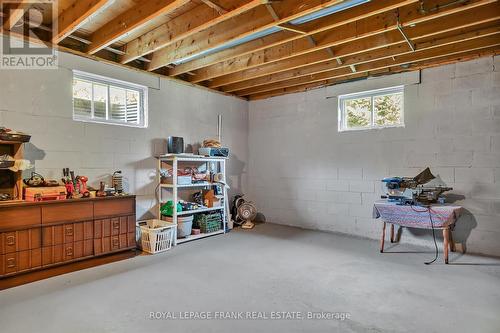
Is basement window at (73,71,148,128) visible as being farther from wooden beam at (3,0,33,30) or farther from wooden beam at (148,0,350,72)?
wooden beam at (3,0,33,30)

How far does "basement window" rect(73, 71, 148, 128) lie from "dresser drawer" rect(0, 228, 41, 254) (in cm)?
162

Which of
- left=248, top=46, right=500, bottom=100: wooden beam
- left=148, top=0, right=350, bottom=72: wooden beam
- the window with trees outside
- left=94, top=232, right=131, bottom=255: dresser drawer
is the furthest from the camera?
the window with trees outside

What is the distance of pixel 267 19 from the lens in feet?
10.2

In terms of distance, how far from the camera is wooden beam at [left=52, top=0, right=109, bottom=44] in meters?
2.75

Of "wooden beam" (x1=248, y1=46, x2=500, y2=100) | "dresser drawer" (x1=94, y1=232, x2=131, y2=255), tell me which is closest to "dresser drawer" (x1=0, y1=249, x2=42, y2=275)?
"dresser drawer" (x1=94, y1=232, x2=131, y2=255)

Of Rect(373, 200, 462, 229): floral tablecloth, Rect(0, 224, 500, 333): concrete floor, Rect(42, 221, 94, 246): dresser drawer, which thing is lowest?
Rect(0, 224, 500, 333): concrete floor

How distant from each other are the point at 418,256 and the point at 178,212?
3544 millimetres

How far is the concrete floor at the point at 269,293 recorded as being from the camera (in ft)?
7.52

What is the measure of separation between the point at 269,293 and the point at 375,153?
3198 mm

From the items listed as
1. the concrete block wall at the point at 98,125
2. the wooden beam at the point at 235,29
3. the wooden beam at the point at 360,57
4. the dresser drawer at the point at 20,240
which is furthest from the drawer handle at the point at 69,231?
the wooden beam at the point at 360,57

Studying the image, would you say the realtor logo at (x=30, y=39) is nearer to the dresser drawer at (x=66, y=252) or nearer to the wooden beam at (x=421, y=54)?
the dresser drawer at (x=66, y=252)

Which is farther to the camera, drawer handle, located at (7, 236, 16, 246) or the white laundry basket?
the white laundry basket

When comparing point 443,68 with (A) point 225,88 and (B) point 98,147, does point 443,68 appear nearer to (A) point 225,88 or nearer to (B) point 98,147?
(A) point 225,88

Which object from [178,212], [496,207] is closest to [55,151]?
[178,212]
